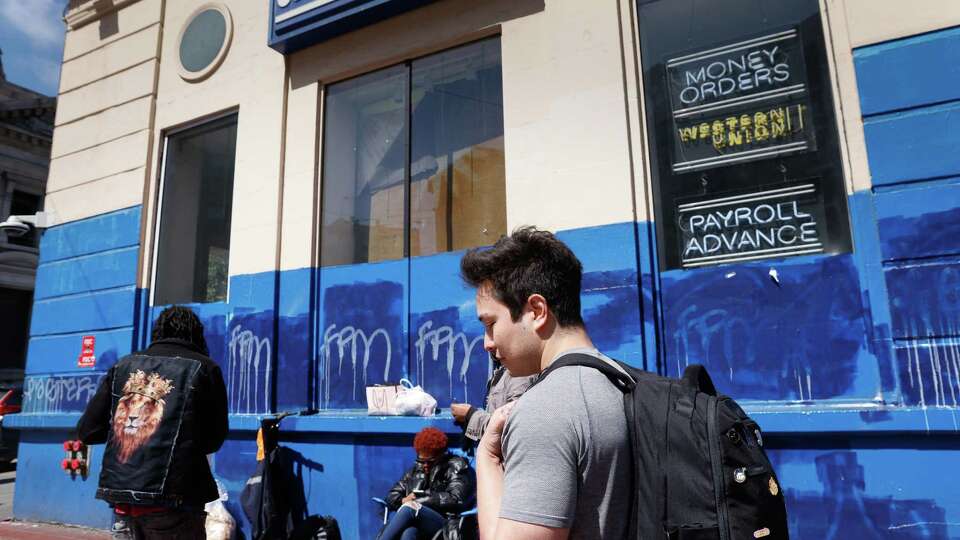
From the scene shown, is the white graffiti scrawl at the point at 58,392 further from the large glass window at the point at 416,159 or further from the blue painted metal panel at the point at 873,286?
the blue painted metal panel at the point at 873,286

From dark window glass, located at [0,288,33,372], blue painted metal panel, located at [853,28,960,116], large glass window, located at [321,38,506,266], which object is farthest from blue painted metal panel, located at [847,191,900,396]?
dark window glass, located at [0,288,33,372]

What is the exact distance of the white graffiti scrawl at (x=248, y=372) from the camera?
235 inches

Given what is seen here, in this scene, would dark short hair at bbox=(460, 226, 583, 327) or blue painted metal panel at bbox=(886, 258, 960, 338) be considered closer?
dark short hair at bbox=(460, 226, 583, 327)

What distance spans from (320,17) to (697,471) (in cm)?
608

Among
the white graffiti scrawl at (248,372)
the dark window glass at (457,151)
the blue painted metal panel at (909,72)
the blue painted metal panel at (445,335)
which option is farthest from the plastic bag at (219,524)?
the blue painted metal panel at (909,72)

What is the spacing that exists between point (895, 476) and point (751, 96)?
8.88 ft

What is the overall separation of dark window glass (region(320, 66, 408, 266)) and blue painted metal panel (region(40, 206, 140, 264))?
8.80ft

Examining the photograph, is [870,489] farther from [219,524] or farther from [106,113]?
[106,113]

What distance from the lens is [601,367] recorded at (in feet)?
4.35

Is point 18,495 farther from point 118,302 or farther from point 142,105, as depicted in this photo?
point 142,105

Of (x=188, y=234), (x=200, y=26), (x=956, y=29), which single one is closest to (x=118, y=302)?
(x=188, y=234)

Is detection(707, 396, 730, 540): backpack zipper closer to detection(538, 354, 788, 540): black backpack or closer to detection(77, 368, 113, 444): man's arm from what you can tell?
detection(538, 354, 788, 540): black backpack

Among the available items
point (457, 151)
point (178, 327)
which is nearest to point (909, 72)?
point (457, 151)

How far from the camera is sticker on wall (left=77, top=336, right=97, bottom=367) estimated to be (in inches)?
280
